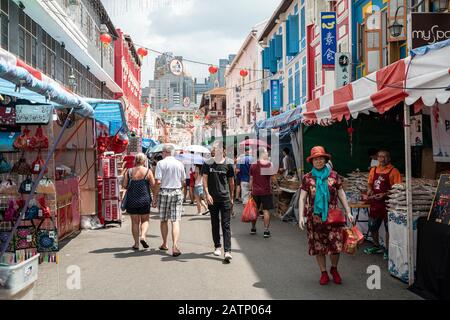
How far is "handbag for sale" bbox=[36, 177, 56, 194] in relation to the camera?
7.37 meters

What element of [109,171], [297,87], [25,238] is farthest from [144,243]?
[297,87]

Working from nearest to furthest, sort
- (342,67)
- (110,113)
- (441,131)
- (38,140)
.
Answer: (38,140) < (441,131) < (110,113) < (342,67)

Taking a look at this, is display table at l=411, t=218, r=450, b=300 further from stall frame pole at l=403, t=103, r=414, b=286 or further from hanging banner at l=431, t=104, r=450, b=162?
hanging banner at l=431, t=104, r=450, b=162

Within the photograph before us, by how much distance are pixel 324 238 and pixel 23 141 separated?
4927 mm

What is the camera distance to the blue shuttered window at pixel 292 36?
24.8 m

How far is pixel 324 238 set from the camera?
6082 millimetres

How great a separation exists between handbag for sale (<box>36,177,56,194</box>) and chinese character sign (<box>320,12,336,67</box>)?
1242cm

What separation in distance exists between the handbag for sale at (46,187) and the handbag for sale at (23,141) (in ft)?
2.09

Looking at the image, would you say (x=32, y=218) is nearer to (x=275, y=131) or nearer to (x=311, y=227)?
(x=311, y=227)

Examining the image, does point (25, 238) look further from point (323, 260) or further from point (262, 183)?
point (262, 183)

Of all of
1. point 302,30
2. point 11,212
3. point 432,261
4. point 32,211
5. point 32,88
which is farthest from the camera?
point 302,30

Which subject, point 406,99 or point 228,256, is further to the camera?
point 228,256

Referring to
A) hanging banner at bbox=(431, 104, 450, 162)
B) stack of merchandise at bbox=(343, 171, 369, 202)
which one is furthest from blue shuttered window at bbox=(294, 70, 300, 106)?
hanging banner at bbox=(431, 104, 450, 162)

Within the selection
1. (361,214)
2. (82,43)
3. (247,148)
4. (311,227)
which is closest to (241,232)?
(361,214)
